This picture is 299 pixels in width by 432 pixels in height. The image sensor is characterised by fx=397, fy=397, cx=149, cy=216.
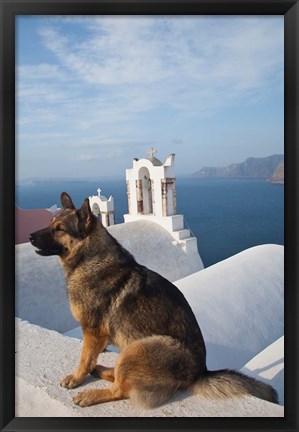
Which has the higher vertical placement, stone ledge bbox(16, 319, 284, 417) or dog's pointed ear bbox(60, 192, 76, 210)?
dog's pointed ear bbox(60, 192, 76, 210)

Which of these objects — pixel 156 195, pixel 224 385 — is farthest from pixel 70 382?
pixel 156 195

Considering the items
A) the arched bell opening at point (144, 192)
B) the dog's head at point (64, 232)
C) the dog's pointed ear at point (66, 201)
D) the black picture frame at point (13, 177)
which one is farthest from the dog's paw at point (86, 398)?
the arched bell opening at point (144, 192)

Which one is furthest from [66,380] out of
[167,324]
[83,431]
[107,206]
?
[107,206]

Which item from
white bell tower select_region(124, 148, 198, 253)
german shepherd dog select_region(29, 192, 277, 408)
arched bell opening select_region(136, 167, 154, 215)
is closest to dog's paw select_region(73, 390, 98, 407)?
german shepherd dog select_region(29, 192, 277, 408)

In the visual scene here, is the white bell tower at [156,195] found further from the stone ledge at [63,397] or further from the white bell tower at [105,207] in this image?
the stone ledge at [63,397]

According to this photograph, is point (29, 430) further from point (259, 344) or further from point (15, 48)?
point (259, 344)

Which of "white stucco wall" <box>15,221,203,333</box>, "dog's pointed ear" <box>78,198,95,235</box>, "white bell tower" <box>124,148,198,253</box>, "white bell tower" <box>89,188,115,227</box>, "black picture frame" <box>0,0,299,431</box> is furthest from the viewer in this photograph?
"white bell tower" <box>89,188,115,227</box>

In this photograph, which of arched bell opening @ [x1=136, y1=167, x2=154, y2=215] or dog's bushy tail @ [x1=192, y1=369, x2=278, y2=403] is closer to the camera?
dog's bushy tail @ [x1=192, y1=369, x2=278, y2=403]

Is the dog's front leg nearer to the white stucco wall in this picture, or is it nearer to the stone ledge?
the stone ledge
